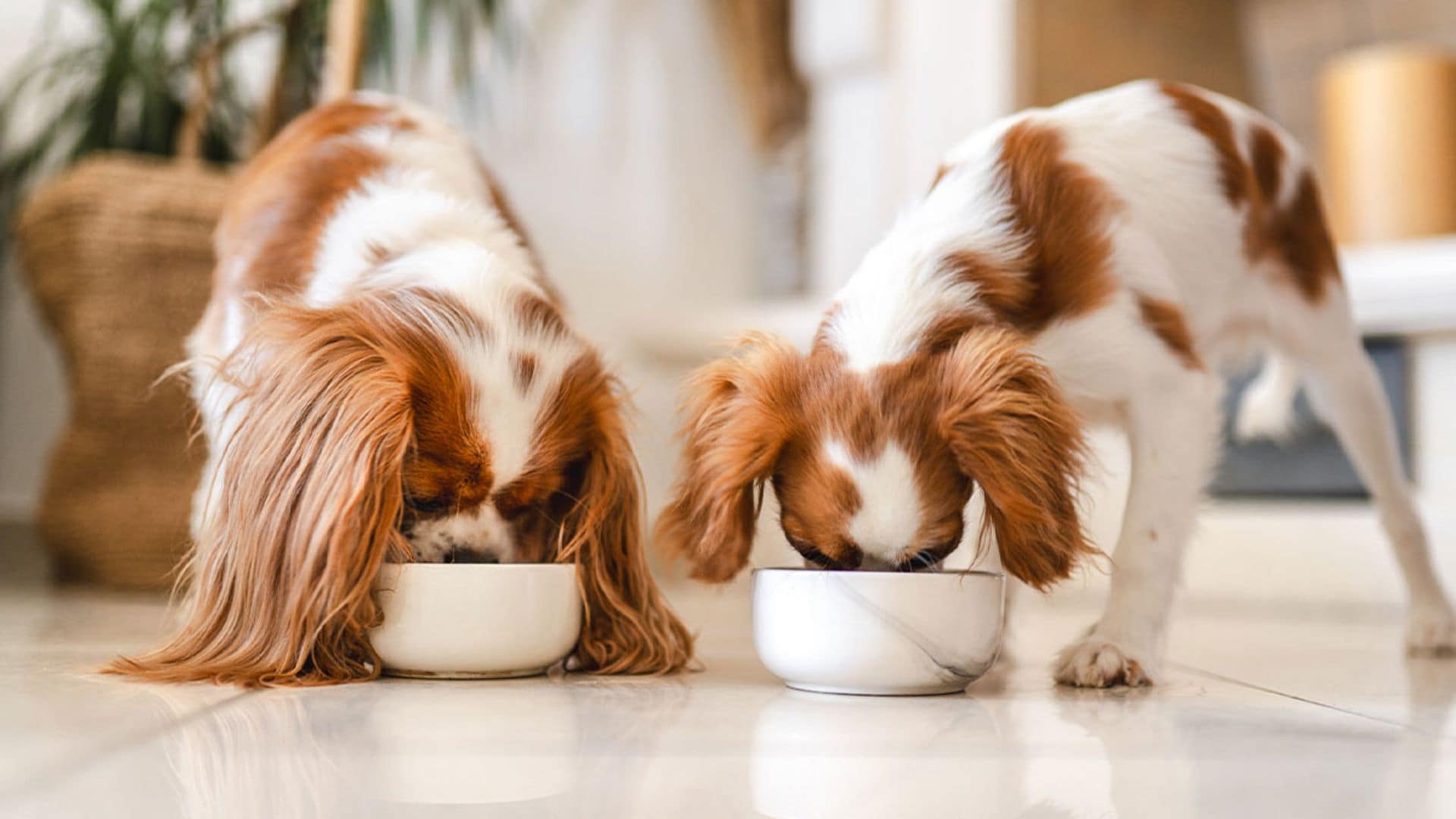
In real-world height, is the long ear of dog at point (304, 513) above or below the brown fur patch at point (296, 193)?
below

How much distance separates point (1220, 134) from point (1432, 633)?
81cm

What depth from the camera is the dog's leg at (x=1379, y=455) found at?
2072 mm

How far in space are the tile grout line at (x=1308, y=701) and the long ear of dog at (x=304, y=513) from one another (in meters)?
0.95

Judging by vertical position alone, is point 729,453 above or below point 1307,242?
below

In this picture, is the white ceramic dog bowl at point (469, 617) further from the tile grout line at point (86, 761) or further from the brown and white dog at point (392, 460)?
the tile grout line at point (86, 761)

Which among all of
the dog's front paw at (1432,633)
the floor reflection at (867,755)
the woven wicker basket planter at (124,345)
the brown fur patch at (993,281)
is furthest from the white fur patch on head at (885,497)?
the woven wicker basket planter at (124,345)

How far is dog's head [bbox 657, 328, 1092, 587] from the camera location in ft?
4.41

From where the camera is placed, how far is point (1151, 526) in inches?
63.4

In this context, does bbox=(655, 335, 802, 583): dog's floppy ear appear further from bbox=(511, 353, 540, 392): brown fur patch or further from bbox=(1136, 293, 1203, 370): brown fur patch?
bbox=(1136, 293, 1203, 370): brown fur patch

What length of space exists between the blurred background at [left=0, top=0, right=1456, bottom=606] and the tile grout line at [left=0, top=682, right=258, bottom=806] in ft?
4.39

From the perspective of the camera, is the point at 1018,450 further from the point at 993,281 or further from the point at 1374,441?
the point at 1374,441

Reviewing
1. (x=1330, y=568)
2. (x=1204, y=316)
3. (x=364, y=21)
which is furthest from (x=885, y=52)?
(x=1204, y=316)

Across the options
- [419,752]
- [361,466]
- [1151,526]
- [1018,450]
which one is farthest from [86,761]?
[1151,526]

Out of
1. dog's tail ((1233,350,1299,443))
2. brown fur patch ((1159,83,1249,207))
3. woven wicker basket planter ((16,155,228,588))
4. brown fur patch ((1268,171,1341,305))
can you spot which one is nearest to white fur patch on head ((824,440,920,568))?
brown fur patch ((1159,83,1249,207))
